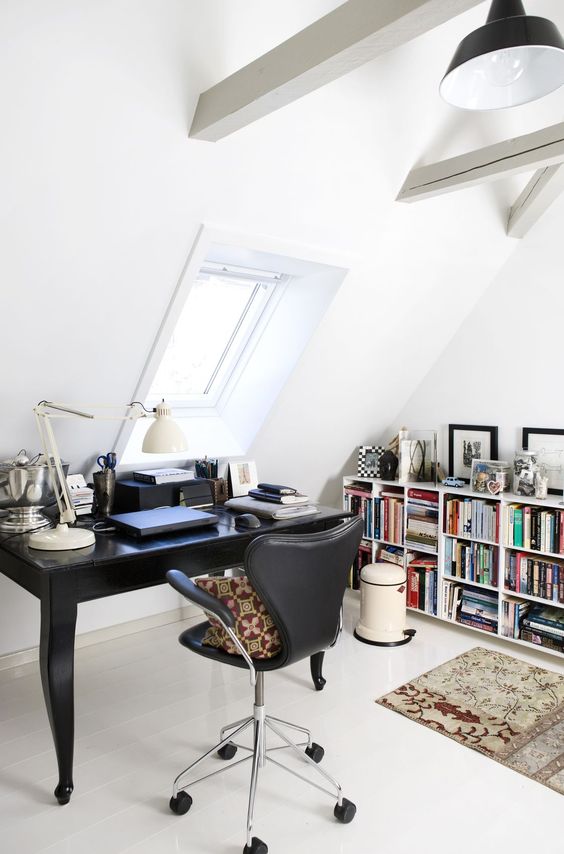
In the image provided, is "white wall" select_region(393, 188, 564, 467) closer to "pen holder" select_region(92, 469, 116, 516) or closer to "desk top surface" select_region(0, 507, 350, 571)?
"desk top surface" select_region(0, 507, 350, 571)

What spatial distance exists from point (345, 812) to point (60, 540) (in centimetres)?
136

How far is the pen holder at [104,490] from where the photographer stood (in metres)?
3.20

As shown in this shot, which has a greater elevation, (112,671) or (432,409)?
(432,409)

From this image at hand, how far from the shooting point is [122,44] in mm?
2053

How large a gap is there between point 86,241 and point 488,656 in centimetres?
275

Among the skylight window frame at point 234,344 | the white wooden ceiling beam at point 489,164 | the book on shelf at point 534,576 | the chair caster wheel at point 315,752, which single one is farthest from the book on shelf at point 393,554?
the white wooden ceiling beam at point 489,164

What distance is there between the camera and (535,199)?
352 centimetres

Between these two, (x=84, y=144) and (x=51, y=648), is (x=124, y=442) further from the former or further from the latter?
(x=84, y=144)

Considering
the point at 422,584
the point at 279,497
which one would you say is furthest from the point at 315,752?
the point at 422,584

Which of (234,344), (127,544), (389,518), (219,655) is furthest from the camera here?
(389,518)

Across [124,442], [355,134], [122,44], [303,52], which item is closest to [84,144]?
[122,44]

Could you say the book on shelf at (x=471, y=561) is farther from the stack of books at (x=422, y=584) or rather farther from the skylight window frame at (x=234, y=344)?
the skylight window frame at (x=234, y=344)

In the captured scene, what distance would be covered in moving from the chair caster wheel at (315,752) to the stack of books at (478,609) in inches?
60.1

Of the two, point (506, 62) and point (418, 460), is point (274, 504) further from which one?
point (506, 62)
